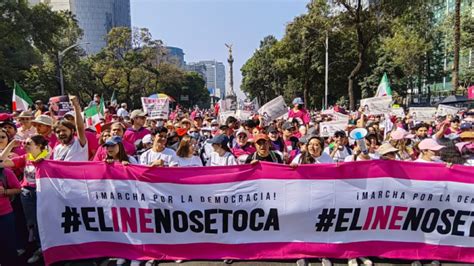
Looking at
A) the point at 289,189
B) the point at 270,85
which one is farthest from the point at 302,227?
the point at 270,85

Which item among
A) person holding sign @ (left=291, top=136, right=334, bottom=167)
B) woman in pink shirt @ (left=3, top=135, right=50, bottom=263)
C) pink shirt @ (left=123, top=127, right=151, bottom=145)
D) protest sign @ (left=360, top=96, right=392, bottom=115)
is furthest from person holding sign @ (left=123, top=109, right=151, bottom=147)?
protest sign @ (left=360, top=96, right=392, bottom=115)

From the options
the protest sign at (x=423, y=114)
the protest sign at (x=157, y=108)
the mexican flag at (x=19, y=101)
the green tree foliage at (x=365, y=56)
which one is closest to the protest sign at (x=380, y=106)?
the protest sign at (x=423, y=114)

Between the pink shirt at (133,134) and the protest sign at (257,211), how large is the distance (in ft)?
7.86

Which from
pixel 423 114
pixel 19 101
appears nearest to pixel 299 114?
pixel 19 101

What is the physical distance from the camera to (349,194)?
462 cm

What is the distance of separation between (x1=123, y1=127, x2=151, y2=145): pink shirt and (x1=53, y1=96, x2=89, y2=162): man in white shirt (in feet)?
6.05

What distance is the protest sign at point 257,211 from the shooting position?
4590mm

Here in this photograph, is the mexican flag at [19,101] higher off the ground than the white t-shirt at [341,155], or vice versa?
the mexican flag at [19,101]

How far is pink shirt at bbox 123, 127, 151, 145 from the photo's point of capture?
7.13 meters

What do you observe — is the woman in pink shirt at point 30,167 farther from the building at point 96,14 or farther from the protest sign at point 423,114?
the building at point 96,14

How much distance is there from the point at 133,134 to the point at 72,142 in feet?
6.96

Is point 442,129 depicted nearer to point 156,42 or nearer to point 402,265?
point 402,265

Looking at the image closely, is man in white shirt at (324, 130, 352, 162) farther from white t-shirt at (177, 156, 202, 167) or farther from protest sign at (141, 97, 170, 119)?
protest sign at (141, 97, 170, 119)

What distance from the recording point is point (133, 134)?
7250 millimetres
